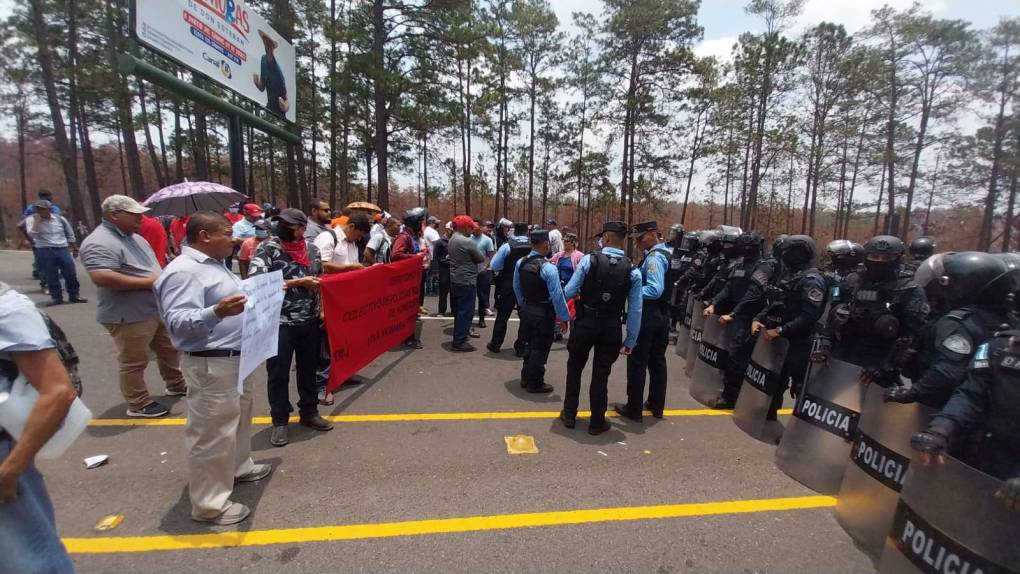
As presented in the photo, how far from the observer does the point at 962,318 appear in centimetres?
237

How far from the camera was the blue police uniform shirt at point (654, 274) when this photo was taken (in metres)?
4.18

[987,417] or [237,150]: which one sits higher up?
[237,150]

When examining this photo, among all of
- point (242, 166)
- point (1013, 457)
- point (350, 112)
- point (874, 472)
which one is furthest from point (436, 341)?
point (350, 112)

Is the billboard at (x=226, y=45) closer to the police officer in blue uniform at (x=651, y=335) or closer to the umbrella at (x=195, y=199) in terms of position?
the umbrella at (x=195, y=199)

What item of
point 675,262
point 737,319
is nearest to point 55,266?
point 737,319

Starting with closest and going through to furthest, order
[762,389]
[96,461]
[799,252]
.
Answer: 1. [96,461]
2. [762,389]
3. [799,252]

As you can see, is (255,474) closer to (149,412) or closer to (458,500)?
(458,500)

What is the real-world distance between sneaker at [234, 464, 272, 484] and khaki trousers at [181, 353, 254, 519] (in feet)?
1.23

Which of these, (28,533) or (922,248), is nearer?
(28,533)

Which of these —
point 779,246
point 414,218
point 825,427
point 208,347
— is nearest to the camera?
point 208,347

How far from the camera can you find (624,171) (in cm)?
2409

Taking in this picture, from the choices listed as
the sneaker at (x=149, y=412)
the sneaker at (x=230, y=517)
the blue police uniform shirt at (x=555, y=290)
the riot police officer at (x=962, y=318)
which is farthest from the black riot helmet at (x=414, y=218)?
the riot police officer at (x=962, y=318)

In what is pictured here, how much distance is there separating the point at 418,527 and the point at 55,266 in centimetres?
942

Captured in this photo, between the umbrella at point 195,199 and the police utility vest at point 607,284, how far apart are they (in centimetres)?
673
